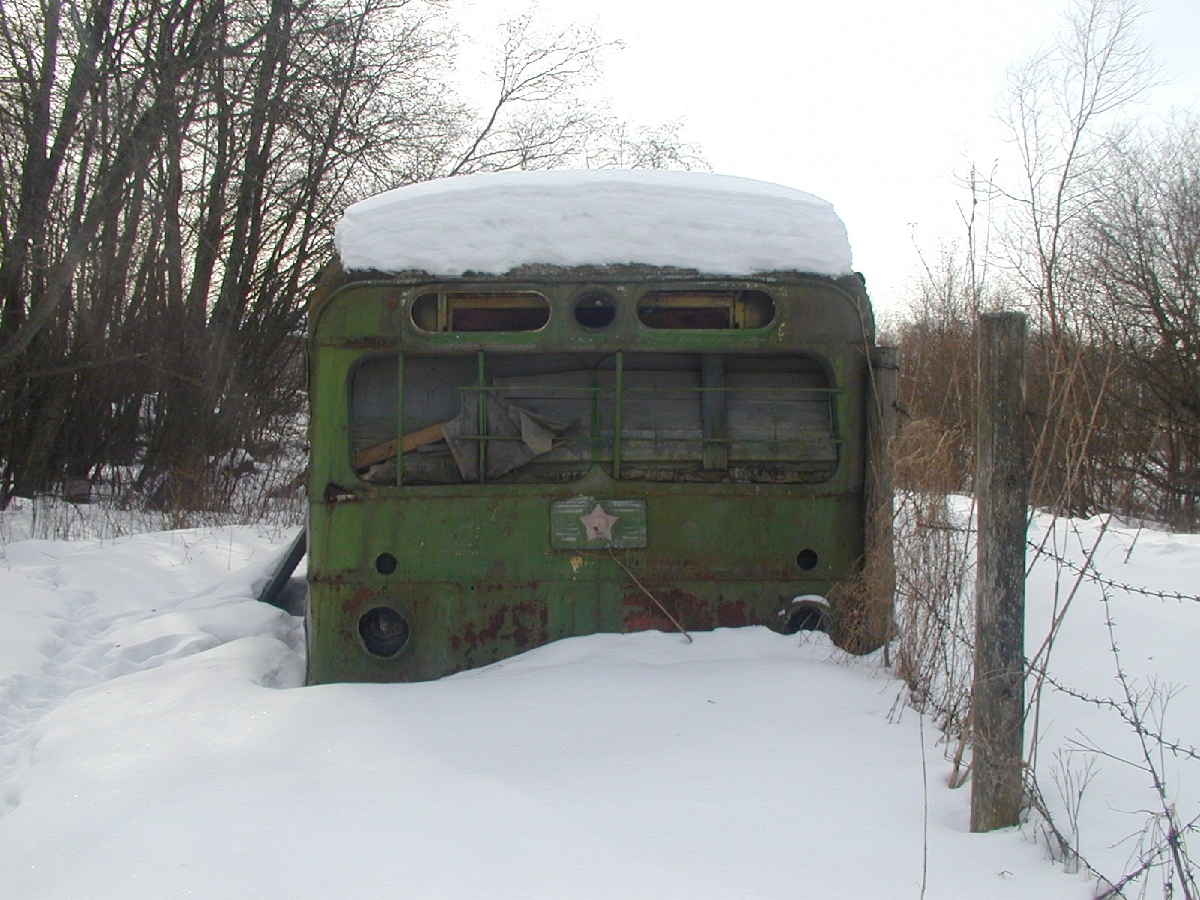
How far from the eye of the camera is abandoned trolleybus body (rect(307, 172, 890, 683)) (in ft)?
14.6

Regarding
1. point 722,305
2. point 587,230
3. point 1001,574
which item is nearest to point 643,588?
point 722,305

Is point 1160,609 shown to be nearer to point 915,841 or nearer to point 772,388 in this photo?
point 772,388

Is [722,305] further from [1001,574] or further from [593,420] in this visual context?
[1001,574]

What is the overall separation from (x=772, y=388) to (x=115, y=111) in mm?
11735

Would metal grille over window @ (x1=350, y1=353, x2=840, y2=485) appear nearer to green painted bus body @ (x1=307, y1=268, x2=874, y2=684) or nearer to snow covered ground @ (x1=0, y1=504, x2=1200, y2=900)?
green painted bus body @ (x1=307, y1=268, x2=874, y2=684)

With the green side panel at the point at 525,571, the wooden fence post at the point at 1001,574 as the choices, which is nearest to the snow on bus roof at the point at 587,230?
the green side panel at the point at 525,571

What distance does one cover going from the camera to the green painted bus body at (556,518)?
4.44 metres

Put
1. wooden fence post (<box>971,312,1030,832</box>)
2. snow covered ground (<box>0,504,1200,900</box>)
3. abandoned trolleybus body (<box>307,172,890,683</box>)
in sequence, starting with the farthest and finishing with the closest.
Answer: abandoned trolleybus body (<box>307,172,890,683</box>) < wooden fence post (<box>971,312,1030,832</box>) < snow covered ground (<box>0,504,1200,900</box>)

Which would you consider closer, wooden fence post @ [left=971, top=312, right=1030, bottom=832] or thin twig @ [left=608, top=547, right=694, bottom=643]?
wooden fence post @ [left=971, top=312, right=1030, bottom=832]

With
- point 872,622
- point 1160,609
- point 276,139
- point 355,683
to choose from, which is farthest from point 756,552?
point 276,139

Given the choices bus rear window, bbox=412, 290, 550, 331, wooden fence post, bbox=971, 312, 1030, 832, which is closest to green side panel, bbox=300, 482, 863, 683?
bus rear window, bbox=412, 290, 550, 331

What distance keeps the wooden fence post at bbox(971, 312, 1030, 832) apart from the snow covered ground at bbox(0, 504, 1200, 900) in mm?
135

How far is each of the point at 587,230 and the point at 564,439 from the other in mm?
894

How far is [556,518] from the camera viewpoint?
14.6 ft
